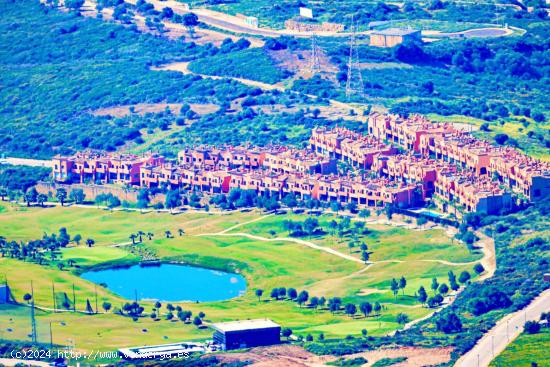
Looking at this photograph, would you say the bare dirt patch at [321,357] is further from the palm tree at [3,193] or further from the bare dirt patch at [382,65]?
A: the bare dirt patch at [382,65]

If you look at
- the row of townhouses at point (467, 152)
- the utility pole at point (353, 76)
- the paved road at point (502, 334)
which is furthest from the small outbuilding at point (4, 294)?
the utility pole at point (353, 76)

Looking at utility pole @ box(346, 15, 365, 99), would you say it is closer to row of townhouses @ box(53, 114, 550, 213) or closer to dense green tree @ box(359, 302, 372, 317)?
row of townhouses @ box(53, 114, 550, 213)

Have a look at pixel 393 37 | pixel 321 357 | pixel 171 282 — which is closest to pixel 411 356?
pixel 321 357

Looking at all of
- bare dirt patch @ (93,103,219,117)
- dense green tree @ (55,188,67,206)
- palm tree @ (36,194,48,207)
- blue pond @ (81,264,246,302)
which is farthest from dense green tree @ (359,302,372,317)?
bare dirt patch @ (93,103,219,117)

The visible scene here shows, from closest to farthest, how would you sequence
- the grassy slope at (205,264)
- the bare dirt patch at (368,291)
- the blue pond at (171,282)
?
the grassy slope at (205,264)
the bare dirt patch at (368,291)
the blue pond at (171,282)

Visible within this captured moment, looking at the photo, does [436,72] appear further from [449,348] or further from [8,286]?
[449,348]

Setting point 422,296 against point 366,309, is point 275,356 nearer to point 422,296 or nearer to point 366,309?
point 366,309

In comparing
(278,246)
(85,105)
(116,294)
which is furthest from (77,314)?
(85,105)
